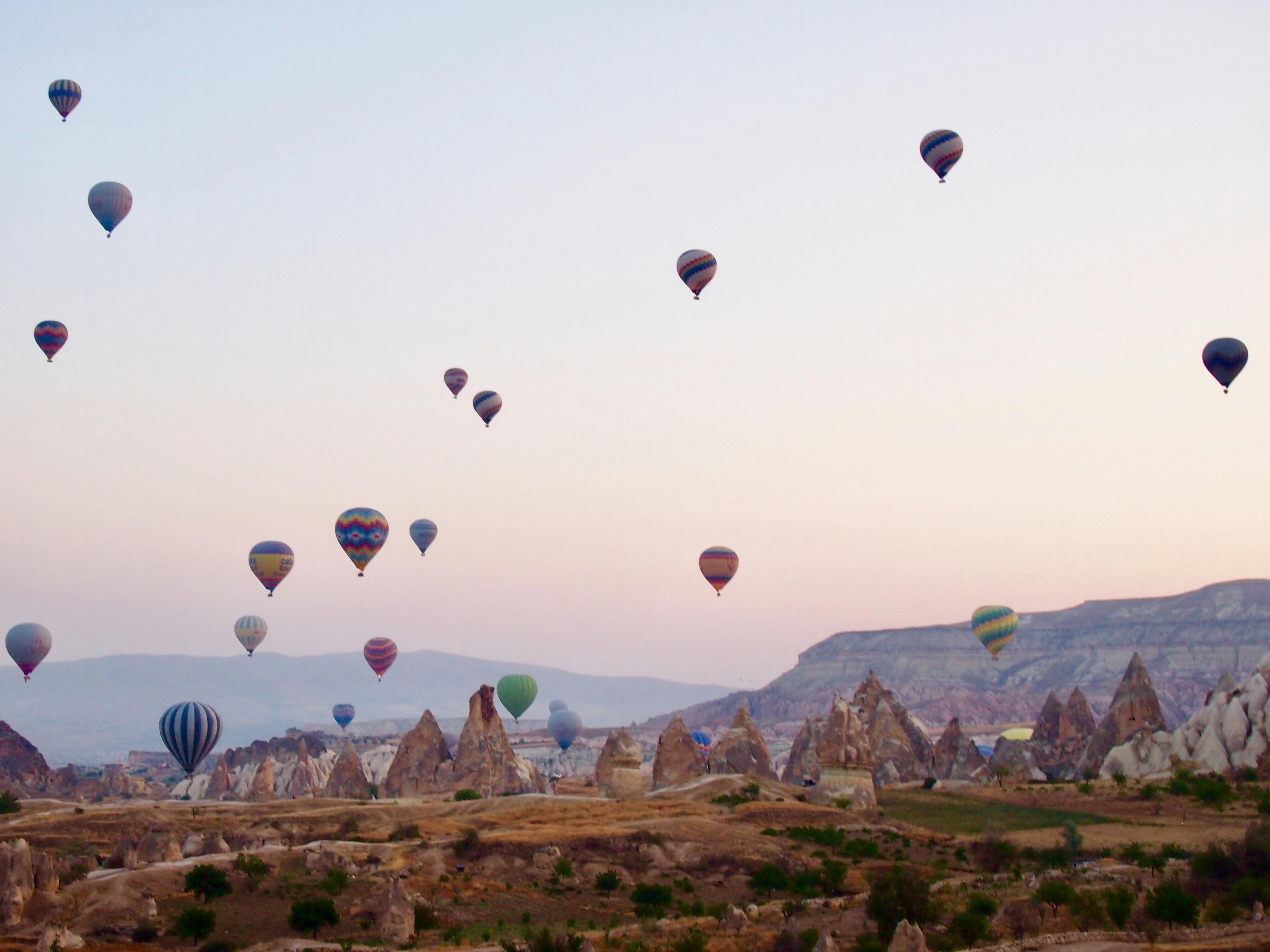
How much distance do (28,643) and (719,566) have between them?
51796mm

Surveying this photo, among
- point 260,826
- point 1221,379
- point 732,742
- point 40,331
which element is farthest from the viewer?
point 732,742

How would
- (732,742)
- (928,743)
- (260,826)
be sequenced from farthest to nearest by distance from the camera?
(928,743) → (732,742) → (260,826)

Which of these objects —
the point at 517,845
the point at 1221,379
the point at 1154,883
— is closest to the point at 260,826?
the point at 517,845

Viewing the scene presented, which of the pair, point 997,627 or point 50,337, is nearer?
point 50,337

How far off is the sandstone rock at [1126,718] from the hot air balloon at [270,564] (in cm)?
4938

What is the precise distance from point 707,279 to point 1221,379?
27.4 meters

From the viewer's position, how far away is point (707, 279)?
74.1 m

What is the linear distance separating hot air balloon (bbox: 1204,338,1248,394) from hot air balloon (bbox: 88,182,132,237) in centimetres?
5661

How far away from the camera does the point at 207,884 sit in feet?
122

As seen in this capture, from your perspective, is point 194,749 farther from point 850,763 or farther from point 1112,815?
point 1112,815

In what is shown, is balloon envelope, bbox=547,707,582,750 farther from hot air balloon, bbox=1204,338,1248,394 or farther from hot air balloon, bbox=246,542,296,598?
hot air balloon, bbox=1204,338,1248,394

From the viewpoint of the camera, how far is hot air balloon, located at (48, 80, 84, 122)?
7275cm

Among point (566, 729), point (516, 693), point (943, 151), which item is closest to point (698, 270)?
point (943, 151)

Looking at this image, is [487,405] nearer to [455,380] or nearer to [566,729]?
[455,380]
